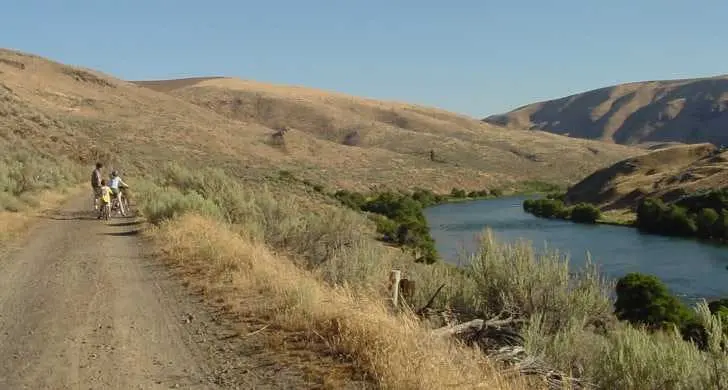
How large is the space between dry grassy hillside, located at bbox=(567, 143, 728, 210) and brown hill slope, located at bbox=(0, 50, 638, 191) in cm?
2368

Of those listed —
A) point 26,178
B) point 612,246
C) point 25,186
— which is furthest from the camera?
point 612,246

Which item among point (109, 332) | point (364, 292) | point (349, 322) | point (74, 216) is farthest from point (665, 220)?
point (109, 332)

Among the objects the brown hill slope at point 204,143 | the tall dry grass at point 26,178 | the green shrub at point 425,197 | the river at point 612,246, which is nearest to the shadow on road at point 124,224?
the tall dry grass at point 26,178

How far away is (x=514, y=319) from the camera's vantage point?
8844 mm

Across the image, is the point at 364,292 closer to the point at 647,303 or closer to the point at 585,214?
the point at 647,303

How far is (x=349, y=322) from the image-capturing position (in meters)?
6.36

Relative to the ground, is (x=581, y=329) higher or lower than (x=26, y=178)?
lower

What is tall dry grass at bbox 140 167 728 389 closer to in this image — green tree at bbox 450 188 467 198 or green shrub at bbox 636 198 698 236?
green shrub at bbox 636 198 698 236

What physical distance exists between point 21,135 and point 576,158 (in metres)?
127

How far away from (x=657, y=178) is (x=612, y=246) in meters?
35.3

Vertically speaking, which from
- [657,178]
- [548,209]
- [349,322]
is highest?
[349,322]

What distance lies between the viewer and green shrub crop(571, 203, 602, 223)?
6719cm

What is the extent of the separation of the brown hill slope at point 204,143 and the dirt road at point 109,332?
2699 cm

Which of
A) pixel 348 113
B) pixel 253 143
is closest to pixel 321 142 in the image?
pixel 253 143
